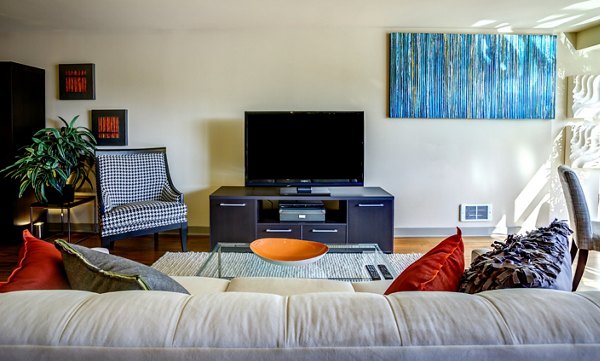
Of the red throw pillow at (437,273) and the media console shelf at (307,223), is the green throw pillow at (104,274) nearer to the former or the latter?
the red throw pillow at (437,273)

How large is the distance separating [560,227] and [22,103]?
4634 mm

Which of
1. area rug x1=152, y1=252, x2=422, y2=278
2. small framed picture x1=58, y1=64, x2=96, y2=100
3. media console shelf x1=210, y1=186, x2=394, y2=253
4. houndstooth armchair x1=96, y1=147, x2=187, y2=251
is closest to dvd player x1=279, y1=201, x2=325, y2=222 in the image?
media console shelf x1=210, y1=186, x2=394, y2=253

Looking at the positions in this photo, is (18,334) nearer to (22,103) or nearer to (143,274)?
(143,274)

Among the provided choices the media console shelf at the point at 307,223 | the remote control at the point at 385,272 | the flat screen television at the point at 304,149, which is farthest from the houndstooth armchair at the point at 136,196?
the remote control at the point at 385,272

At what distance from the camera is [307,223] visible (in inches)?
145

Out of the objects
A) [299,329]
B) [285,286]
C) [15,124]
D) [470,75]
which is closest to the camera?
[299,329]

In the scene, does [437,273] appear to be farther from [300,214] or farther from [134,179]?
[134,179]

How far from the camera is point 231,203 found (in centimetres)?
366

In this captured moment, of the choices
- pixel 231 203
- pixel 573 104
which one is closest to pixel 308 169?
pixel 231 203

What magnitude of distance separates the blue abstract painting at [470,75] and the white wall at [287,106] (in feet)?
0.46

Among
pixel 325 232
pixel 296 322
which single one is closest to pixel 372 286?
pixel 296 322

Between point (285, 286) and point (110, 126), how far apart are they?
3.32 m

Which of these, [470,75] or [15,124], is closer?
[15,124]

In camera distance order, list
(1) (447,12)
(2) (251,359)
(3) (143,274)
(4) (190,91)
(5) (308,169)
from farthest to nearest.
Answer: (4) (190,91)
(5) (308,169)
(1) (447,12)
(3) (143,274)
(2) (251,359)
